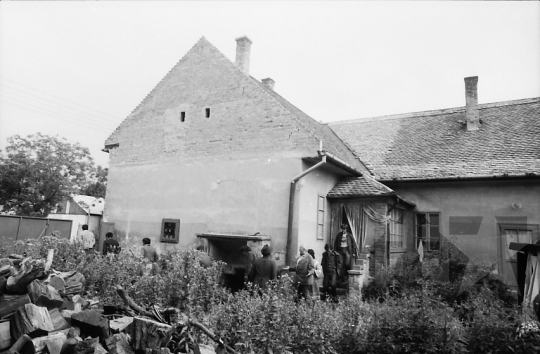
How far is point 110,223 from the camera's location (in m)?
14.9

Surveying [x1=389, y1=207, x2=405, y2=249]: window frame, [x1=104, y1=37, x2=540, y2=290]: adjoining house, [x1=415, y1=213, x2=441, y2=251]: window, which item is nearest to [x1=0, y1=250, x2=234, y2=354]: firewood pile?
[x1=104, y1=37, x2=540, y2=290]: adjoining house

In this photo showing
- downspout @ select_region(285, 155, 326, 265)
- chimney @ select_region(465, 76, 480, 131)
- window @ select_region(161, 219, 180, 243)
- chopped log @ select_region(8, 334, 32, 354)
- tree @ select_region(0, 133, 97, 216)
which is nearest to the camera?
chopped log @ select_region(8, 334, 32, 354)

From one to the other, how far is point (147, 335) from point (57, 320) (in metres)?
1.29

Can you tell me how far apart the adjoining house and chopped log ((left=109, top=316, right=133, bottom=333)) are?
541cm

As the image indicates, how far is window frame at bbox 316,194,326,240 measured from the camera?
1241 centimetres

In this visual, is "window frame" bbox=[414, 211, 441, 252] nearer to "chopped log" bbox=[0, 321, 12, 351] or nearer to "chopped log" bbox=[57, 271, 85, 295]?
"chopped log" bbox=[57, 271, 85, 295]

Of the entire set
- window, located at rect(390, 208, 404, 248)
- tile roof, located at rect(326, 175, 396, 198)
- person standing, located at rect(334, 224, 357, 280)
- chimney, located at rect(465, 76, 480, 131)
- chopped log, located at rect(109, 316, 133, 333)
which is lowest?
chopped log, located at rect(109, 316, 133, 333)

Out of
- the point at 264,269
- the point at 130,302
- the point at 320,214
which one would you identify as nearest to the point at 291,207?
the point at 320,214

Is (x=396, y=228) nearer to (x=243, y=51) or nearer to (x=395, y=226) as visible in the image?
(x=395, y=226)

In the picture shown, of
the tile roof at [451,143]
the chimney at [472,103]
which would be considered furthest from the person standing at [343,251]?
the chimney at [472,103]

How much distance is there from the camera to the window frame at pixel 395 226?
511 inches

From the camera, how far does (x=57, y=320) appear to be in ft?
16.9

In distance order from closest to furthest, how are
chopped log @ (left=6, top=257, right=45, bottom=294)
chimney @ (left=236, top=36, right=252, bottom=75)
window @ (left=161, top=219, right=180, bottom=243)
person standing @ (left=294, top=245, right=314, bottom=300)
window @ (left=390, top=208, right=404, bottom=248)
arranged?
chopped log @ (left=6, top=257, right=45, bottom=294) < person standing @ (left=294, top=245, right=314, bottom=300) < window @ (left=390, top=208, right=404, bottom=248) < window @ (left=161, top=219, right=180, bottom=243) < chimney @ (left=236, top=36, right=252, bottom=75)

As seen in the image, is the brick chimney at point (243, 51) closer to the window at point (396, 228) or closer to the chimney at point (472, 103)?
the window at point (396, 228)
